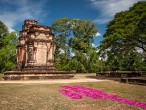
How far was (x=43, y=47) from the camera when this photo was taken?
1308 inches

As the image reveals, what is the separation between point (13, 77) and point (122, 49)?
15.3 m

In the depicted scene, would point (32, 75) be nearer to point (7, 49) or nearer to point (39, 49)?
point (39, 49)

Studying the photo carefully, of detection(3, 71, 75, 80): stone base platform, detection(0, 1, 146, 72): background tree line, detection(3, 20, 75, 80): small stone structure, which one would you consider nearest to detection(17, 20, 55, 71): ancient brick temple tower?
detection(3, 20, 75, 80): small stone structure

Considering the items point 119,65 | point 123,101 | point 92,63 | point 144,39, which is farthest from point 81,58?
point 123,101

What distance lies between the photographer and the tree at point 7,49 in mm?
54656

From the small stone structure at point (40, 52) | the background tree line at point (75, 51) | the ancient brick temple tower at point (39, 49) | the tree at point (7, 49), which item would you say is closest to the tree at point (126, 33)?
the small stone structure at point (40, 52)

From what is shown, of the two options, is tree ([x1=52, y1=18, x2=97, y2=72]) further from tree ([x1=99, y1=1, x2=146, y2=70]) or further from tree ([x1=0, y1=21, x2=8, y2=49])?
tree ([x1=99, y1=1, x2=146, y2=70])

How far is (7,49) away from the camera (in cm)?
5547

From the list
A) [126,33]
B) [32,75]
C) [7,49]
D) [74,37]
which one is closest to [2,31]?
[7,49]

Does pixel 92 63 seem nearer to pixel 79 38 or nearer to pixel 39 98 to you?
pixel 79 38

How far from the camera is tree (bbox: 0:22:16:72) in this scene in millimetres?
54656

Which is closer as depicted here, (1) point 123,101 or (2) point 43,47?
(1) point 123,101

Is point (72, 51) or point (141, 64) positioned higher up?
point (72, 51)

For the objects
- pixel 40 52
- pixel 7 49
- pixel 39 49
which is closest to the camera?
pixel 39 49
